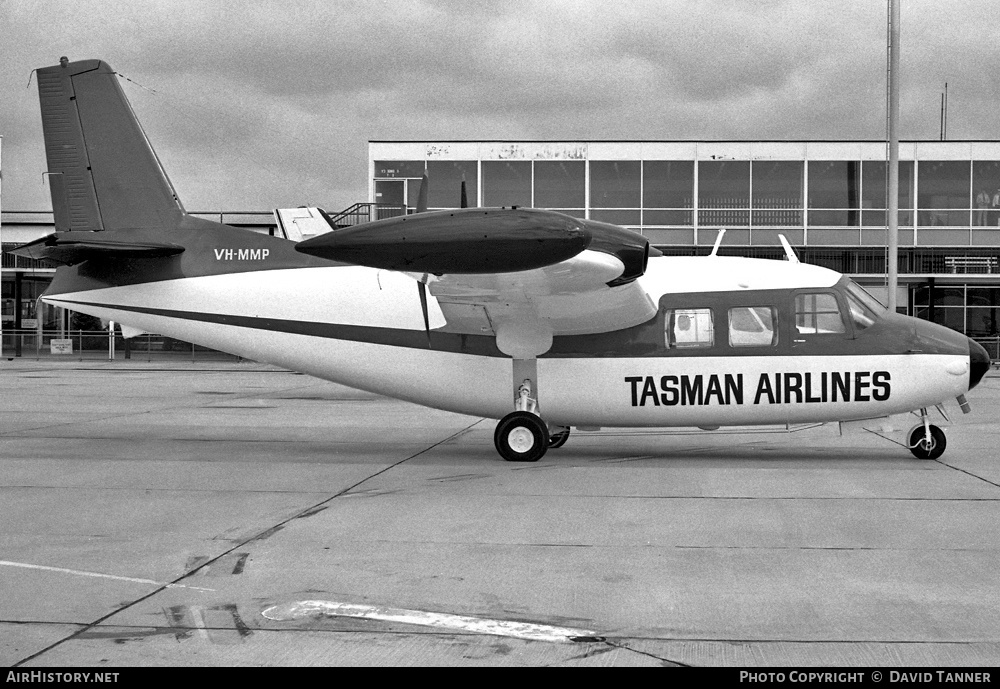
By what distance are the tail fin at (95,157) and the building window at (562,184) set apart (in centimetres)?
2189

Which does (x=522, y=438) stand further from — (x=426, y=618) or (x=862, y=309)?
(x=426, y=618)

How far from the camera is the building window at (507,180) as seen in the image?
3334 centimetres

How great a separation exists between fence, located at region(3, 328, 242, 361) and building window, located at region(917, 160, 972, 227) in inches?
1111

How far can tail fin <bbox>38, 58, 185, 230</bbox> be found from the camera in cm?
1261

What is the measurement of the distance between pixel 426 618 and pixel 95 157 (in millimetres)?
9902

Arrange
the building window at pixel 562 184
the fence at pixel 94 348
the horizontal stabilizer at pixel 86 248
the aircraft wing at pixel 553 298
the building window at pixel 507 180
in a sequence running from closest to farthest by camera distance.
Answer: the aircraft wing at pixel 553 298, the horizontal stabilizer at pixel 86 248, the building window at pixel 507 180, the building window at pixel 562 184, the fence at pixel 94 348

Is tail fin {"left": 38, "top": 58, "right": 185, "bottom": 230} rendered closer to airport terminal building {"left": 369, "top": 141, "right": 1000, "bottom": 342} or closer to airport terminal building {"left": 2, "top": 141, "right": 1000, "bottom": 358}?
airport terminal building {"left": 2, "top": 141, "right": 1000, "bottom": 358}

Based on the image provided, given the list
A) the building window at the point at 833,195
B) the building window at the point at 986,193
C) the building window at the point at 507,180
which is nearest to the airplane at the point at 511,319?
the building window at the point at 507,180

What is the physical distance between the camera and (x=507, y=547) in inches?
266

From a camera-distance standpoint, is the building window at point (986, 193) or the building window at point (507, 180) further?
the building window at point (507, 180)

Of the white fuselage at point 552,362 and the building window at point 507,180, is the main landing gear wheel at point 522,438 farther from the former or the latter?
the building window at point 507,180

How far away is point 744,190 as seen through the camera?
33.6 m

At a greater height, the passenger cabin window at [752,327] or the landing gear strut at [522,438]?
the passenger cabin window at [752,327]

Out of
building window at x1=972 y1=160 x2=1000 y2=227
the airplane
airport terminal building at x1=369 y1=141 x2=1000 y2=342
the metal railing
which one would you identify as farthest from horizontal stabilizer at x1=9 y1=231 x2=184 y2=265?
building window at x1=972 y1=160 x2=1000 y2=227
